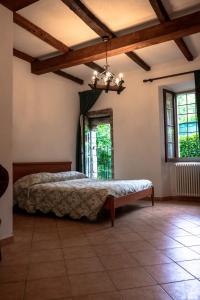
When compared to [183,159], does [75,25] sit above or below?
above

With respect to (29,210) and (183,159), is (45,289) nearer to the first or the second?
(29,210)

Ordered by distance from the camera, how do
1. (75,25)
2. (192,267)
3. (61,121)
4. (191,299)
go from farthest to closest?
(61,121)
(75,25)
(192,267)
(191,299)

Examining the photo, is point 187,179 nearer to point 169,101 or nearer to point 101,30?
point 169,101

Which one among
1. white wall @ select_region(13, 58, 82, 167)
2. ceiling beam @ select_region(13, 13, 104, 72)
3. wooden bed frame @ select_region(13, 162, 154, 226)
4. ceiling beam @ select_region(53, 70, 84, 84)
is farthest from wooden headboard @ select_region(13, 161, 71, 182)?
ceiling beam @ select_region(13, 13, 104, 72)

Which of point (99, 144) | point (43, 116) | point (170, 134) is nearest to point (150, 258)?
point (170, 134)

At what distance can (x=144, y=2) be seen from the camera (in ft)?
12.2

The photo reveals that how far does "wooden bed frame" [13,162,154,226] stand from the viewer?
376 cm

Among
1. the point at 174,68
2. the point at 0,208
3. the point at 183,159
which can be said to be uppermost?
the point at 174,68

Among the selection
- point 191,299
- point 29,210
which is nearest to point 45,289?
point 191,299

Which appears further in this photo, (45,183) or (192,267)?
(45,183)

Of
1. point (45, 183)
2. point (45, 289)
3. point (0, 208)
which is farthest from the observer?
point (45, 183)

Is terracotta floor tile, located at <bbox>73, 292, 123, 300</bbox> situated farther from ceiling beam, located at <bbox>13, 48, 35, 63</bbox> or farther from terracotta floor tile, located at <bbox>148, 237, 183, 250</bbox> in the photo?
ceiling beam, located at <bbox>13, 48, 35, 63</bbox>

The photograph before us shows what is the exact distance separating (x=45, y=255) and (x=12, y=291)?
726mm

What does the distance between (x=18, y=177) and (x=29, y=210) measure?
810mm
